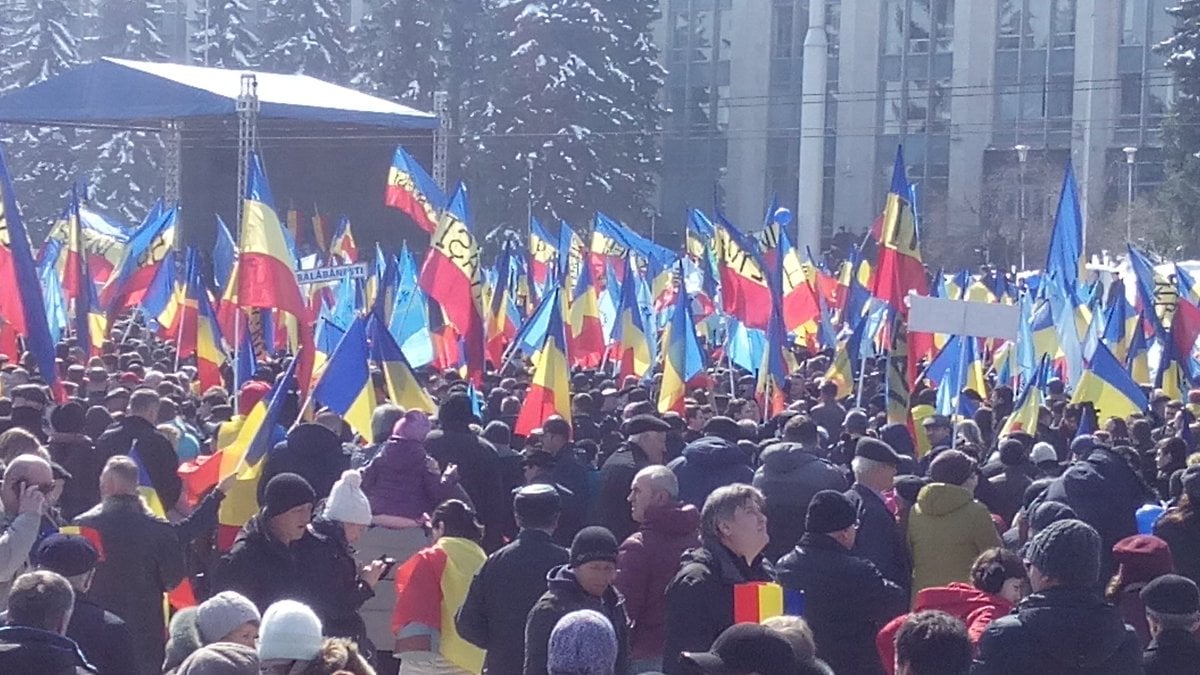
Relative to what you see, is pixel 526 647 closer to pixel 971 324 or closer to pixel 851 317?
pixel 971 324

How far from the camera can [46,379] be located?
10695 mm

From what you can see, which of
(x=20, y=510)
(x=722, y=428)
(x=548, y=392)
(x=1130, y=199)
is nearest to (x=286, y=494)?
(x=20, y=510)

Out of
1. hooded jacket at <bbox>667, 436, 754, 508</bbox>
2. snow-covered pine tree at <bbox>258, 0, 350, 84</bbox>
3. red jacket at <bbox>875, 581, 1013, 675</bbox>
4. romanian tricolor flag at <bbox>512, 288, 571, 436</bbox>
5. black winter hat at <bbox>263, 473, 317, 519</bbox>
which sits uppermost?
snow-covered pine tree at <bbox>258, 0, 350, 84</bbox>

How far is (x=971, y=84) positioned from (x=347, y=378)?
49494mm

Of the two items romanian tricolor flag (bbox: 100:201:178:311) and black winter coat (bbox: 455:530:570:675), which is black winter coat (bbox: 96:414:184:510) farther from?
romanian tricolor flag (bbox: 100:201:178:311)

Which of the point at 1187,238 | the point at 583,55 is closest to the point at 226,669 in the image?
the point at 1187,238

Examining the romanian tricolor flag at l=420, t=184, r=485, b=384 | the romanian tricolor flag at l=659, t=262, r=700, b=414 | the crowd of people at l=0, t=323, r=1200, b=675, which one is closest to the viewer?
the crowd of people at l=0, t=323, r=1200, b=675

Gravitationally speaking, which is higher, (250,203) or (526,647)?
(250,203)

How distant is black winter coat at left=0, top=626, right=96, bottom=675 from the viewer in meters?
4.64

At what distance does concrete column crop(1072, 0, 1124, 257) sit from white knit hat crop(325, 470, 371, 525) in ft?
160

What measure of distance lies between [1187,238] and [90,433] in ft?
124

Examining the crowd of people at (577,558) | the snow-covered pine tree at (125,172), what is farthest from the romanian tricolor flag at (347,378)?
the snow-covered pine tree at (125,172)

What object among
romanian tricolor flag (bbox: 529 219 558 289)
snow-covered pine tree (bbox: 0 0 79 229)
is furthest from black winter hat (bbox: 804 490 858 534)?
snow-covered pine tree (bbox: 0 0 79 229)

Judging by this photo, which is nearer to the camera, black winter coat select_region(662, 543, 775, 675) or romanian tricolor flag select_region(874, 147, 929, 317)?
black winter coat select_region(662, 543, 775, 675)
